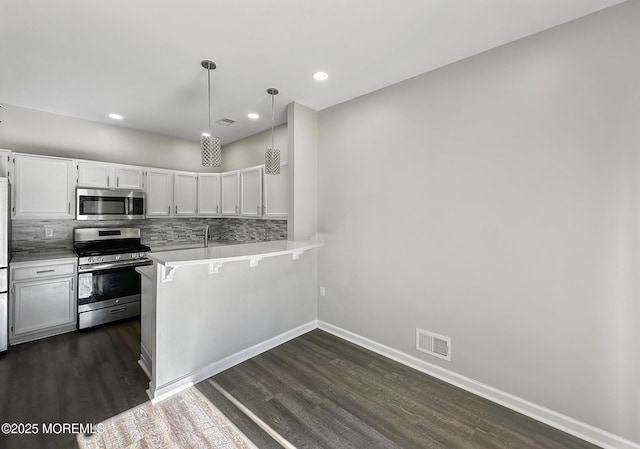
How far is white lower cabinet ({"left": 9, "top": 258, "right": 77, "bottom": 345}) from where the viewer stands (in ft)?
10.2

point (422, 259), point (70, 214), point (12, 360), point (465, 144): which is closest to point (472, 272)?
point (422, 259)

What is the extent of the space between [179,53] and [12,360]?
3.41 meters

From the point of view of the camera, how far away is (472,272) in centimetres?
242

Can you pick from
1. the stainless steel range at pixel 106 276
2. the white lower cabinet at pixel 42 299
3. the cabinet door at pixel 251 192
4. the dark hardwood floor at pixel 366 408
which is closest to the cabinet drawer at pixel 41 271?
the white lower cabinet at pixel 42 299

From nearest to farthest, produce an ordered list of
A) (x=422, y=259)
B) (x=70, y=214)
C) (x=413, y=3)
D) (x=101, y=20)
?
(x=413, y=3), (x=101, y=20), (x=422, y=259), (x=70, y=214)

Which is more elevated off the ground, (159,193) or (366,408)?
(159,193)

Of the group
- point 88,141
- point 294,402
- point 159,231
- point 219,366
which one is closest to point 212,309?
point 219,366

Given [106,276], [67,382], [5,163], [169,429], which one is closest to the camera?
[169,429]

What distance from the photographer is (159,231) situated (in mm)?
4785

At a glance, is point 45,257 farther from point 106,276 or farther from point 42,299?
point 106,276

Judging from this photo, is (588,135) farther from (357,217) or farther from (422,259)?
(357,217)

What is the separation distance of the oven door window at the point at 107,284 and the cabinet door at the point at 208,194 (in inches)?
57.2

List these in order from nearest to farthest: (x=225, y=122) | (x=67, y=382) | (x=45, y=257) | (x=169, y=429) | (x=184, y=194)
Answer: (x=169, y=429)
(x=67, y=382)
(x=45, y=257)
(x=225, y=122)
(x=184, y=194)

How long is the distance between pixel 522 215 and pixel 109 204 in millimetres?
4852
